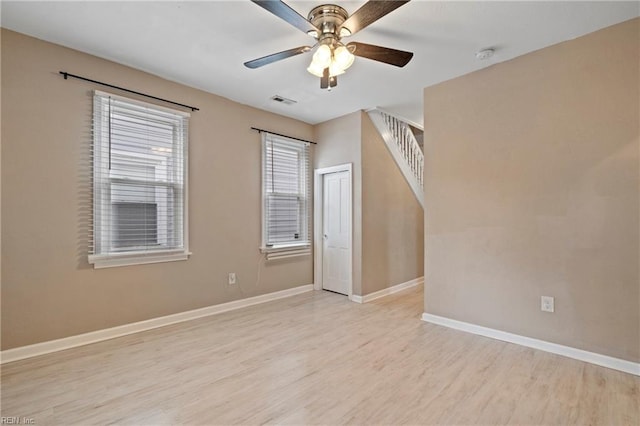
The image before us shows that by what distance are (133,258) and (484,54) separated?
12.8 feet

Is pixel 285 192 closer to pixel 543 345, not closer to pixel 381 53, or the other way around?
pixel 381 53

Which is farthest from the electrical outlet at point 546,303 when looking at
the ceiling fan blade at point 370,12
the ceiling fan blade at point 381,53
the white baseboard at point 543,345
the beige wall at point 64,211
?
the beige wall at point 64,211

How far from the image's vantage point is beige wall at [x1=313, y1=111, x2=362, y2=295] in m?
4.31

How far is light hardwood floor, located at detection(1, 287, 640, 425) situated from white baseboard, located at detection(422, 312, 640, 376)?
0.07m

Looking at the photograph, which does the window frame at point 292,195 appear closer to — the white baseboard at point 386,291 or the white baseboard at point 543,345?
the white baseboard at point 386,291

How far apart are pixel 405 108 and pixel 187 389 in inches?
160

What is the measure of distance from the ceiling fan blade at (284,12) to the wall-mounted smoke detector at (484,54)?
1661 millimetres

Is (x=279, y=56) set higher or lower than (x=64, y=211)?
higher

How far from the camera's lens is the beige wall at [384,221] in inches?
172

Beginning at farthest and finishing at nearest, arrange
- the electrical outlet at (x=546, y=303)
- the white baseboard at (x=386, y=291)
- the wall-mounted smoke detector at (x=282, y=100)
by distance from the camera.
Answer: the white baseboard at (x=386, y=291), the wall-mounted smoke detector at (x=282, y=100), the electrical outlet at (x=546, y=303)

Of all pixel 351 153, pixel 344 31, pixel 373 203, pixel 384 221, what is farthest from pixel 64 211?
pixel 384 221

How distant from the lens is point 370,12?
187 cm

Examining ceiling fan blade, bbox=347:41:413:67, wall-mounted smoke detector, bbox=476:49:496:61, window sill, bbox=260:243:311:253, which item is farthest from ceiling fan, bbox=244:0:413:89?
window sill, bbox=260:243:311:253

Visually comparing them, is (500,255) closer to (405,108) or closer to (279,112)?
(405,108)
